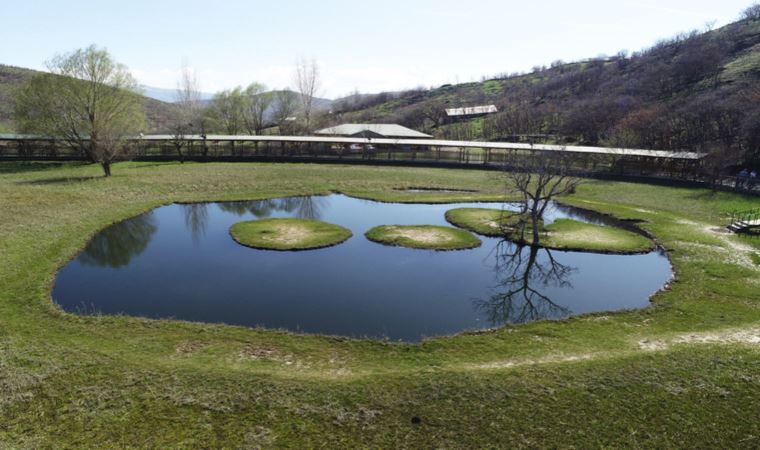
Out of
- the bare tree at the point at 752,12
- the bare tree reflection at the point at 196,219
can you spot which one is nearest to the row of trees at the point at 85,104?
the bare tree reflection at the point at 196,219

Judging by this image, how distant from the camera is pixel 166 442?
35.4 feet

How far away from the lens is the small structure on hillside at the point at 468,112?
477ft

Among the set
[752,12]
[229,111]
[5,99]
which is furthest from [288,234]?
[752,12]

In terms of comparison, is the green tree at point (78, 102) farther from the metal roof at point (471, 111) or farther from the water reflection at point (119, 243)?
the metal roof at point (471, 111)

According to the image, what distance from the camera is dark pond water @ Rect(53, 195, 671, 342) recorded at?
18.9m

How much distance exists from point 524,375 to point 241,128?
3979 inches

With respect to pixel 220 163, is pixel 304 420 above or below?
below

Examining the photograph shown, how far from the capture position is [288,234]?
30938 millimetres

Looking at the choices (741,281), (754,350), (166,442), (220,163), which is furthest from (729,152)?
(220,163)

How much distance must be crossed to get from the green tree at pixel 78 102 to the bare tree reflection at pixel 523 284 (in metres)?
52.6

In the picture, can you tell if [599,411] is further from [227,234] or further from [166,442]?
[227,234]

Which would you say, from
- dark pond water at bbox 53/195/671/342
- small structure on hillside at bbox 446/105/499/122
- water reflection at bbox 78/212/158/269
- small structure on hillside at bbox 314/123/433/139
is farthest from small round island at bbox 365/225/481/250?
small structure on hillside at bbox 446/105/499/122

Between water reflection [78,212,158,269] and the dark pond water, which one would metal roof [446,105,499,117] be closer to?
the dark pond water

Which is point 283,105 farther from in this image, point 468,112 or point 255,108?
point 468,112
